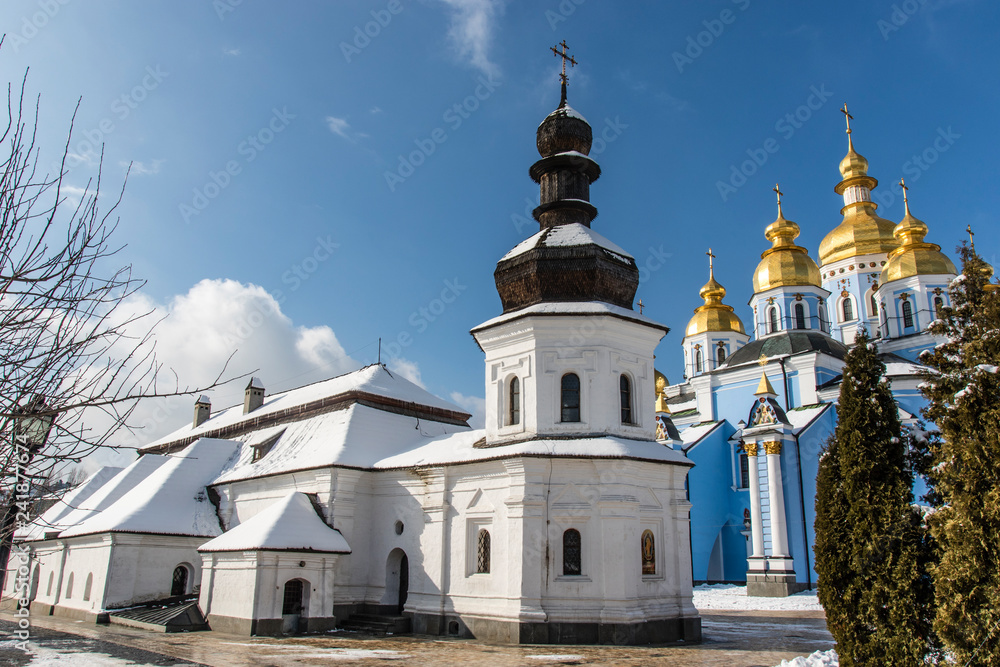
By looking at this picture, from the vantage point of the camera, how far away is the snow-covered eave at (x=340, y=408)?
74.8 ft

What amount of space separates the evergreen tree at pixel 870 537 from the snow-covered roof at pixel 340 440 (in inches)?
502

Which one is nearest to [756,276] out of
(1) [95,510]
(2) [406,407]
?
(2) [406,407]

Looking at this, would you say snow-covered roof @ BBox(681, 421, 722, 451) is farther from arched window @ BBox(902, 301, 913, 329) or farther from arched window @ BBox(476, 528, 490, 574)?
arched window @ BBox(476, 528, 490, 574)

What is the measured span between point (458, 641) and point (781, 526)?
1675 cm

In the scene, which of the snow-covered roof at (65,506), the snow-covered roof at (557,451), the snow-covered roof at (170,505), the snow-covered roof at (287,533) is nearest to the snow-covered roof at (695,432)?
the snow-covered roof at (557,451)

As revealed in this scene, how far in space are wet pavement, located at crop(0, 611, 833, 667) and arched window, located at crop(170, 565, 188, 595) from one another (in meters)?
3.45

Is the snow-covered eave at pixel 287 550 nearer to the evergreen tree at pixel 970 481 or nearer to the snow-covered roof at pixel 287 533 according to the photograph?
the snow-covered roof at pixel 287 533

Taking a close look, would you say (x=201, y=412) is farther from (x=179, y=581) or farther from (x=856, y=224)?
(x=856, y=224)

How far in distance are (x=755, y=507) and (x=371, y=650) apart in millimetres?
19105

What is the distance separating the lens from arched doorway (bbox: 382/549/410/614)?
18.9 metres

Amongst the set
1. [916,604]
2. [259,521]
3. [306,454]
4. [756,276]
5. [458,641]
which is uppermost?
[756,276]

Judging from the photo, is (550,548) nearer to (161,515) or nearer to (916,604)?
(916,604)

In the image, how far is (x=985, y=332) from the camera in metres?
9.41

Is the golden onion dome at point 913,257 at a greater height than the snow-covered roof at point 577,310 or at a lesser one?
greater
